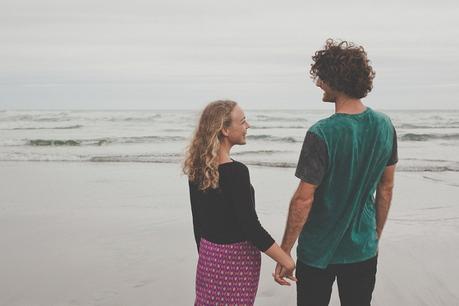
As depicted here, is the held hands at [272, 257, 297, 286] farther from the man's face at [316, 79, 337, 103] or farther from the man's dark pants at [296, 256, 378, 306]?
the man's face at [316, 79, 337, 103]

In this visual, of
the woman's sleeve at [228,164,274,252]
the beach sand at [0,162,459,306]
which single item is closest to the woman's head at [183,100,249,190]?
the woman's sleeve at [228,164,274,252]

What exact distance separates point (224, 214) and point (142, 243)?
366cm

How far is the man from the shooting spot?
2.47m

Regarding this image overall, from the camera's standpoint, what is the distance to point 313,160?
8.10 feet

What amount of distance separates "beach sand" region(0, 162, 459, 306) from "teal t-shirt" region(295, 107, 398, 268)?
1.85 metres

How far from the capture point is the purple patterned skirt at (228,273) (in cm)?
259

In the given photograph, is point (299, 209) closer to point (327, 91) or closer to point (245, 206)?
point (245, 206)

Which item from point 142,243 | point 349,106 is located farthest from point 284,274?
point 142,243

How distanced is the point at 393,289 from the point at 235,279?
250cm

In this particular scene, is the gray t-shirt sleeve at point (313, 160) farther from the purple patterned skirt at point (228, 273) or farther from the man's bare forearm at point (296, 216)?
the purple patterned skirt at point (228, 273)

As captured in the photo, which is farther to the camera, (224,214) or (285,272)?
(285,272)

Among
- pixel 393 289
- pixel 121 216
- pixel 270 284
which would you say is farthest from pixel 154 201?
pixel 393 289

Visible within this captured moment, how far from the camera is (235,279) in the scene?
261 centimetres

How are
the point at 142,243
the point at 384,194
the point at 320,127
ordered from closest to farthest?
the point at 320,127 → the point at 384,194 → the point at 142,243
